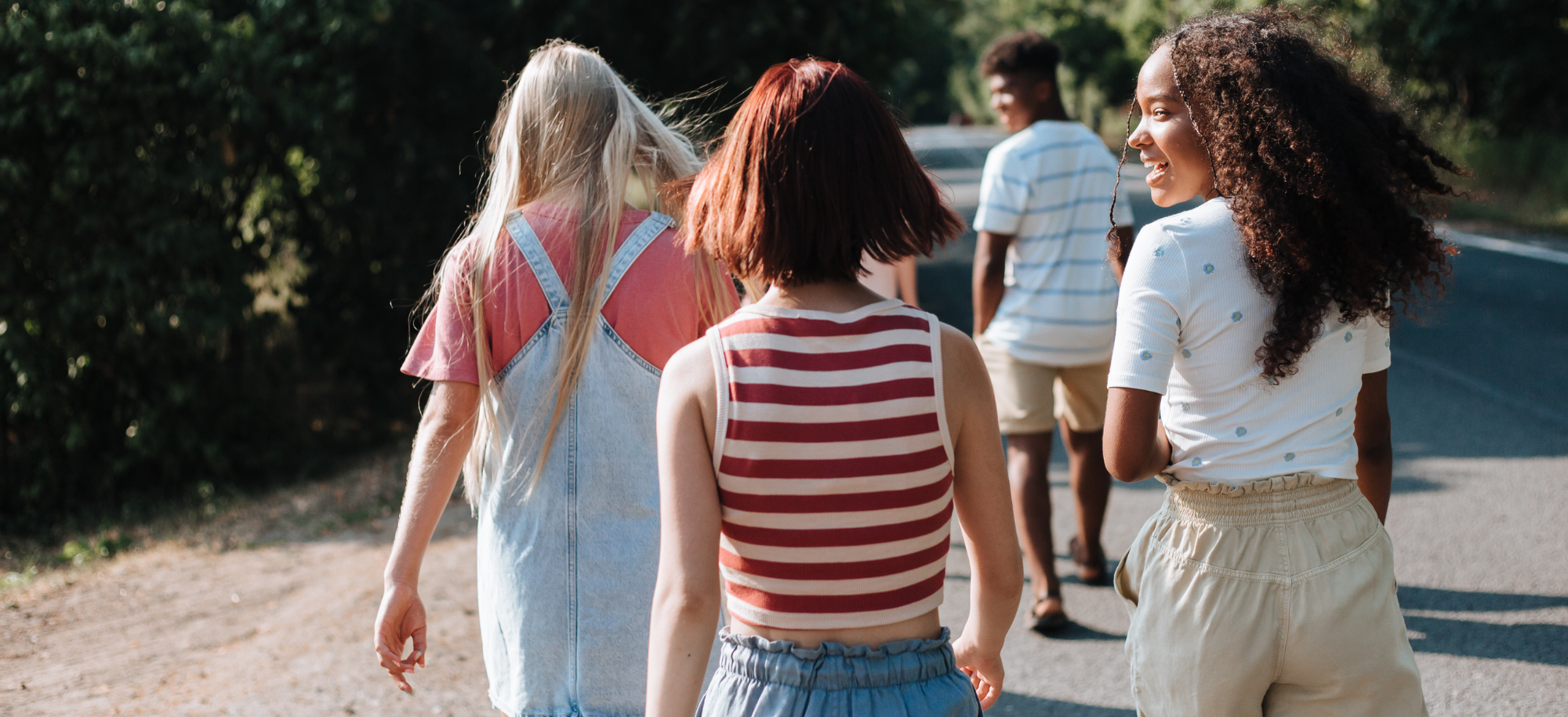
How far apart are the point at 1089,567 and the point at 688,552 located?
3195 mm

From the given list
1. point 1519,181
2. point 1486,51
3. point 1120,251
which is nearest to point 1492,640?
point 1120,251

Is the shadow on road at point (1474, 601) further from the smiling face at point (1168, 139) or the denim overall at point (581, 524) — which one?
the denim overall at point (581, 524)

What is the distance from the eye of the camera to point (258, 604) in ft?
16.0

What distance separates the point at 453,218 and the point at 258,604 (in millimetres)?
3314

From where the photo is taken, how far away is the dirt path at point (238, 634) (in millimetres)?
3896

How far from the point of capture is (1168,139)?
196 centimetres

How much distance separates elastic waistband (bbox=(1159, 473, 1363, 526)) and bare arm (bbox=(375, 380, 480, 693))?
1.31 metres

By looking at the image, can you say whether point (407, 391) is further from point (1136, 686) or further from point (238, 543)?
point (1136, 686)

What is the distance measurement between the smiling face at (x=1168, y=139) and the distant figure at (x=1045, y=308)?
204 centimetres

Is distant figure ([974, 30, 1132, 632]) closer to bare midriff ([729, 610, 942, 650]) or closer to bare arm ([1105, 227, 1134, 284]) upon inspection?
bare arm ([1105, 227, 1134, 284])

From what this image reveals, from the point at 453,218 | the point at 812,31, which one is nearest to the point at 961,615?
the point at 453,218

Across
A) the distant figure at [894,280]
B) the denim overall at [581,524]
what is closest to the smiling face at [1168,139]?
the denim overall at [581,524]

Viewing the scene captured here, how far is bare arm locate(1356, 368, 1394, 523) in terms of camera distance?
206 cm

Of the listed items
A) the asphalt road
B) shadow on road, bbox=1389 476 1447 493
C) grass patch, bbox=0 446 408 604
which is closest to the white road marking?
the asphalt road
